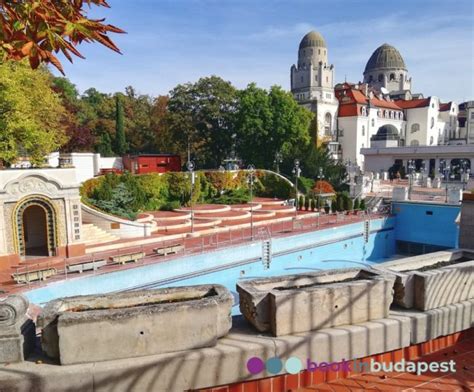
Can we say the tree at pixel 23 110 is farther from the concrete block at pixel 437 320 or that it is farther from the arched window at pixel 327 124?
the arched window at pixel 327 124

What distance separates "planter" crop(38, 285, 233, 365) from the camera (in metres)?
3.12

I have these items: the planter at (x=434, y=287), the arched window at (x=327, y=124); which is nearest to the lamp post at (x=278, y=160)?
the arched window at (x=327, y=124)

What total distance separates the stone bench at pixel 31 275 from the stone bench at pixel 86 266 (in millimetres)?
700

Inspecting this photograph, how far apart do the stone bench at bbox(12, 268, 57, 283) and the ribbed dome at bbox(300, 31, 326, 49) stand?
213 feet

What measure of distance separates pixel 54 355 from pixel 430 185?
131 ft

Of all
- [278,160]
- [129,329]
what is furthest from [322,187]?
[129,329]

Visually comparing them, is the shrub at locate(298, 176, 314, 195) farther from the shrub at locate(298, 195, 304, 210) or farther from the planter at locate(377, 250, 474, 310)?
the planter at locate(377, 250, 474, 310)

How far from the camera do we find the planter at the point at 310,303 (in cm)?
362

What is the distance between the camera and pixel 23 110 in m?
17.4

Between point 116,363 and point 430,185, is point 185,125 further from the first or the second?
point 116,363

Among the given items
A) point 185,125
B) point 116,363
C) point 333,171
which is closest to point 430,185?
point 333,171

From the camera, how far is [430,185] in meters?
37.5

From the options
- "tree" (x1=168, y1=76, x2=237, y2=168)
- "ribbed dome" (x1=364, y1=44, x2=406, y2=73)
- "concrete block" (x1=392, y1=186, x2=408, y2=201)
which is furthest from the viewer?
"ribbed dome" (x1=364, y1=44, x2=406, y2=73)

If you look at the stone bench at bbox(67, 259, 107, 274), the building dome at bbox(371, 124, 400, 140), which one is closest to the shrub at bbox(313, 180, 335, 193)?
the stone bench at bbox(67, 259, 107, 274)
